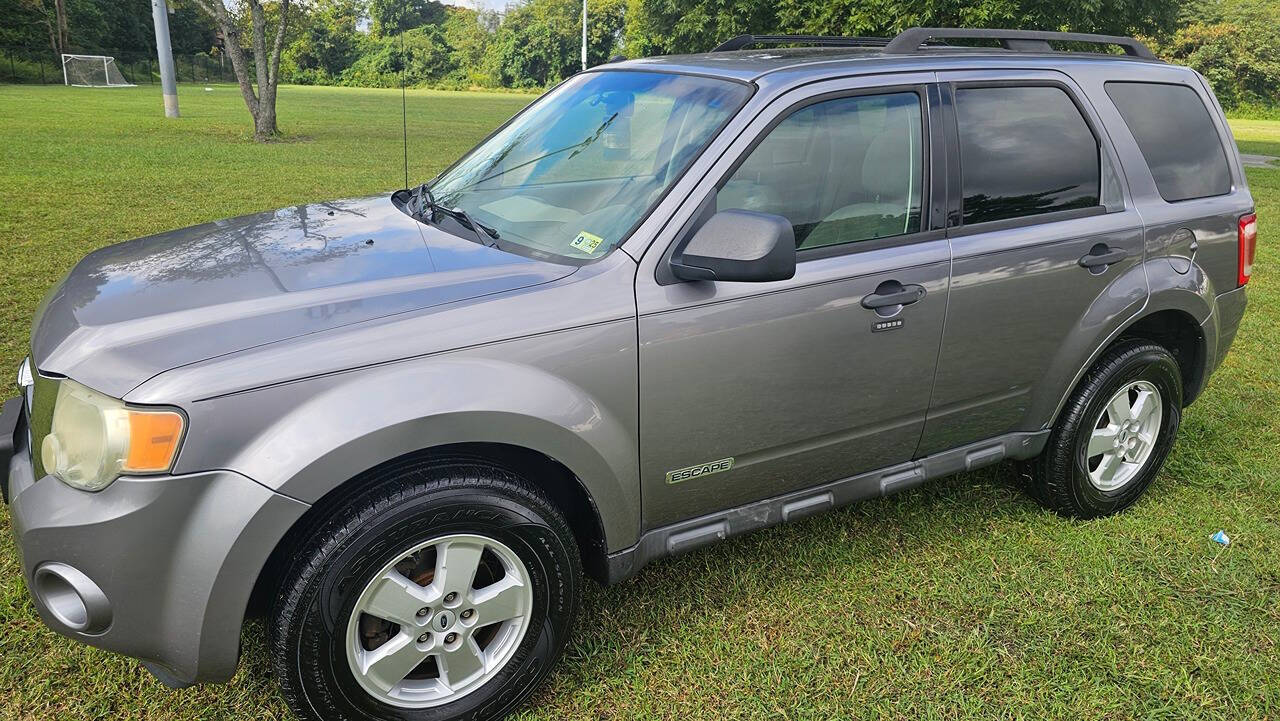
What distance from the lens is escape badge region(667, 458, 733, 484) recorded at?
2609 millimetres

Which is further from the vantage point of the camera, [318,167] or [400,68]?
[318,167]

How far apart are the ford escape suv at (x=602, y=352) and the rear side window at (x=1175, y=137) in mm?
16

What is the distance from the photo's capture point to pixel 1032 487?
3.74 meters

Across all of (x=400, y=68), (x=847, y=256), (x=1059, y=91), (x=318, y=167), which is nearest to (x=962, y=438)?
(x=847, y=256)

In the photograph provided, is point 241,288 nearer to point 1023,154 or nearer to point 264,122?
point 1023,154

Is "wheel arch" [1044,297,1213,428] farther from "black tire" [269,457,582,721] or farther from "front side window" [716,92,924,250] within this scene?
"black tire" [269,457,582,721]

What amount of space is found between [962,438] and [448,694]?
1.98 metres

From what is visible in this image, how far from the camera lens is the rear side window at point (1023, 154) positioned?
302cm

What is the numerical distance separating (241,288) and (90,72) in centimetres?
5337

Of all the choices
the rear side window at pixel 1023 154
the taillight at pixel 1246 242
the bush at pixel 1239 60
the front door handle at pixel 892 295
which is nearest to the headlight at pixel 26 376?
the front door handle at pixel 892 295

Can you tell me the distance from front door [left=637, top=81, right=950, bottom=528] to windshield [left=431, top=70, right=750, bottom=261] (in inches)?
7.3

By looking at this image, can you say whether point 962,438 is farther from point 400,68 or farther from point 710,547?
point 400,68

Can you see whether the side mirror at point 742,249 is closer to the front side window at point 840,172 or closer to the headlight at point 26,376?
the front side window at point 840,172

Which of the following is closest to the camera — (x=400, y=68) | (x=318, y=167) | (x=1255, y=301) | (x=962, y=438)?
(x=962, y=438)
